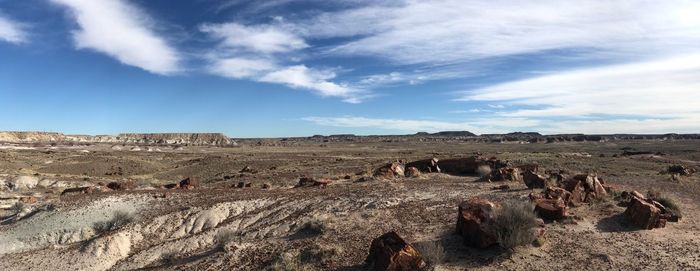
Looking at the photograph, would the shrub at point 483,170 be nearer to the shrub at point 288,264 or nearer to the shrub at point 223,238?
the shrub at point 223,238

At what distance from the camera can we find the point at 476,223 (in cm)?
1293

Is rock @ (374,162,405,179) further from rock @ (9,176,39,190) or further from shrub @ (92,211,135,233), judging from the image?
rock @ (9,176,39,190)

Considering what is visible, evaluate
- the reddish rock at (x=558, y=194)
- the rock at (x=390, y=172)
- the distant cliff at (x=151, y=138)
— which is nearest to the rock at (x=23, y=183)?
the rock at (x=390, y=172)

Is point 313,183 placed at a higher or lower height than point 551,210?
lower

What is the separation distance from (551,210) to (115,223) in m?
16.3

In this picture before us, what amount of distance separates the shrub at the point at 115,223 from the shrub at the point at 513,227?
47.8 ft

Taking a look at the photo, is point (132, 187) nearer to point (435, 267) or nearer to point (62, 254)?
point (62, 254)

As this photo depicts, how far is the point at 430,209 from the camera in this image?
18.0m

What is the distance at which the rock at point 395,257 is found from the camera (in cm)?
1138

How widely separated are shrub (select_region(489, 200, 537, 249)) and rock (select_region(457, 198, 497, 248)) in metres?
0.19

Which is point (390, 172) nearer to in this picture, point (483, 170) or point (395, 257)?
point (483, 170)

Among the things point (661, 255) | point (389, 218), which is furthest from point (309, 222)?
point (661, 255)

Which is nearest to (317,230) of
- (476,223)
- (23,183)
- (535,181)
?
(476,223)

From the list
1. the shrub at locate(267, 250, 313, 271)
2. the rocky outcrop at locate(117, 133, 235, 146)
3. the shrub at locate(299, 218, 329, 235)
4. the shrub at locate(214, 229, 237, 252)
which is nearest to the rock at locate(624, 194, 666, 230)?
the shrub at locate(299, 218, 329, 235)
